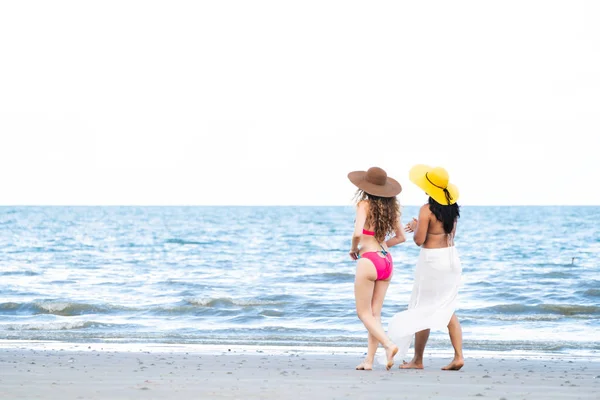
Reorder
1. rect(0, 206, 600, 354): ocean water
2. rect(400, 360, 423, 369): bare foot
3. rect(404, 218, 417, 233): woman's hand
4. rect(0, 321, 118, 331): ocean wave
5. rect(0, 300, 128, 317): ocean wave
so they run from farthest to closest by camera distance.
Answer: rect(0, 300, 128, 317): ocean wave < rect(0, 321, 118, 331): ocean wave < rect(0, 206, 600, 354): ocean water < rect(400, 360, 423, 369): bare foot < rect(404, 218, 417, 233): woman's hand

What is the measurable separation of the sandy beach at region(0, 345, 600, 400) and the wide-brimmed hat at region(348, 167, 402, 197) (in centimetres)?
148

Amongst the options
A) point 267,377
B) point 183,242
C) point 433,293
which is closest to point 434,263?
point 433,293

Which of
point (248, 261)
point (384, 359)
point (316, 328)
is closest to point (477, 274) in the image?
point (248, 261)

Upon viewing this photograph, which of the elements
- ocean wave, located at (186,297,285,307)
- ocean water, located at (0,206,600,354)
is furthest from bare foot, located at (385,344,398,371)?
ocean wave, located at (186,297,285,307)

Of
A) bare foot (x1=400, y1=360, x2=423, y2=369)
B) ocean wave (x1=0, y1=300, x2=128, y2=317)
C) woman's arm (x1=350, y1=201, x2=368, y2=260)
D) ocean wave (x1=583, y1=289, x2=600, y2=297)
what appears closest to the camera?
woman's arm (x1=350, y1=201, x2=368, y2=260)

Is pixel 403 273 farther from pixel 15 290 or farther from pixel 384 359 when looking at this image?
pixel 384 359

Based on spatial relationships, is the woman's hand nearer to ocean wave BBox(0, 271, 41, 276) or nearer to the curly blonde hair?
the curly blonde hair

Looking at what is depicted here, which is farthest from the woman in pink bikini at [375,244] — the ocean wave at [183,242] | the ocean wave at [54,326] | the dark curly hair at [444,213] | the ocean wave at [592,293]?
the ocean wave at [183,242]

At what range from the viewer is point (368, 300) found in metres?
6.19

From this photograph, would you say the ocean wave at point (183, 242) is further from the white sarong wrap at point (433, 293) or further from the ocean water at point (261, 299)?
the white sarong wrap at point (433, 293)

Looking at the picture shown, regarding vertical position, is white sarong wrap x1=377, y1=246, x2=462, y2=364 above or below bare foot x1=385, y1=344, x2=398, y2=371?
above

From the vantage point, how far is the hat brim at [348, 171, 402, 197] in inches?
243

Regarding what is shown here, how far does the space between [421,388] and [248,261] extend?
778 inches

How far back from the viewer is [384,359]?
636 centimetres
